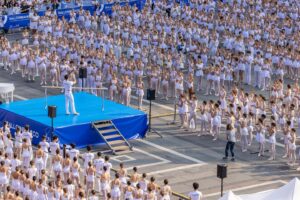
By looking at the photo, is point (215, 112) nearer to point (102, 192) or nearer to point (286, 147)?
point (286, 147)

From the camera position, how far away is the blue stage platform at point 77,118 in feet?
152

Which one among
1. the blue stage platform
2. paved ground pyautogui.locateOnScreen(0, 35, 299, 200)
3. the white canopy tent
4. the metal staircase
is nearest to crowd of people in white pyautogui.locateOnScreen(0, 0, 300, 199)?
paved ground pyautogui.locateOnScreen(0, 35, 299, 200)

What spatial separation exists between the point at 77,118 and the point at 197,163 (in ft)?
20.9

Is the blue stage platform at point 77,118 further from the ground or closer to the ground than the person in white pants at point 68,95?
closer to the ground

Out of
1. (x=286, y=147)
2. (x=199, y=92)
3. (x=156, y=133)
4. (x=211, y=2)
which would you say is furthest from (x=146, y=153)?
(x=211, y=2)

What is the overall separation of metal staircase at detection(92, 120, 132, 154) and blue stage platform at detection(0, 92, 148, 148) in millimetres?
271

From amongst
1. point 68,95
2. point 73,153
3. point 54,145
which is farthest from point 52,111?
point 73,153

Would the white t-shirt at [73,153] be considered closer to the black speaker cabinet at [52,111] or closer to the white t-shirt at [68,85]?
the black speaker cabinet at [52,111]

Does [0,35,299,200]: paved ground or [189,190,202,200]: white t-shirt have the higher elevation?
[189,190,202,200]: white t-shirt

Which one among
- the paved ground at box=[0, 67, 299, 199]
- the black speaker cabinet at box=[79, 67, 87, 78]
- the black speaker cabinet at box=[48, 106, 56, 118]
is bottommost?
the paved ground at box=[0, 67, 299, 199]

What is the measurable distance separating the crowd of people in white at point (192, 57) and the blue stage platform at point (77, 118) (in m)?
2.36

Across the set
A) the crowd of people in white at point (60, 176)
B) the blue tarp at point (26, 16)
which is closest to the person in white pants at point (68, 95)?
the crowd of people in white at point (60, 176)

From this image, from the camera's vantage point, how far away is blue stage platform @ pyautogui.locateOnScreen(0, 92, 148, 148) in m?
46.2

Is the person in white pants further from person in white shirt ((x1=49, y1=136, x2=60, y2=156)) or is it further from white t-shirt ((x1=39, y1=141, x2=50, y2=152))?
white t-shirt ((x1=39, y1=141, x2=50, y2=152))
